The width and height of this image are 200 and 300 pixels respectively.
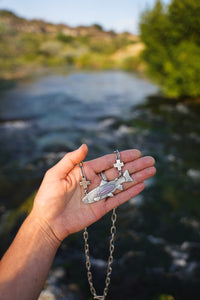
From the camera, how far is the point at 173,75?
1588 centimetres

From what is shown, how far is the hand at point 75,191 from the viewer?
9.40ft


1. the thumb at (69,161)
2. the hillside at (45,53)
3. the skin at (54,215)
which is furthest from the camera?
the hillside at (45,53)

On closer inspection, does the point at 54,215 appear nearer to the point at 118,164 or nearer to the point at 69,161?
the point at 69,161

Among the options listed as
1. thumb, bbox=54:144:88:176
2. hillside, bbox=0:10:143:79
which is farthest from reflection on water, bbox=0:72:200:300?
hillside, bbox=0:10:143:79

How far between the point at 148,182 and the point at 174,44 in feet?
47.3

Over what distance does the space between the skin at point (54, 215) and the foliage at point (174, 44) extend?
13.7 m

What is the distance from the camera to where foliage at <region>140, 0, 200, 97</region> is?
14.6 m

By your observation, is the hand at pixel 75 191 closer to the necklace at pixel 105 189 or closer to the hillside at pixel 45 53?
the necklace at pixel 105 189

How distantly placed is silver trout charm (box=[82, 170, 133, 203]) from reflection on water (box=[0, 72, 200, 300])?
2.12 meters

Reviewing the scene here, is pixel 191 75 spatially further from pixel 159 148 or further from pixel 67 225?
pixel 67 225

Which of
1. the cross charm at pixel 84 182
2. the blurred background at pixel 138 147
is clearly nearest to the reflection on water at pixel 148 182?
the blurred background at pixel 138 147

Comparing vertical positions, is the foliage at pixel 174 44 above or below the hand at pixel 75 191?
above

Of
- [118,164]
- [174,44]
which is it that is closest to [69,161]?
[118,164]

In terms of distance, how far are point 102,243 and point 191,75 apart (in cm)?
1371
